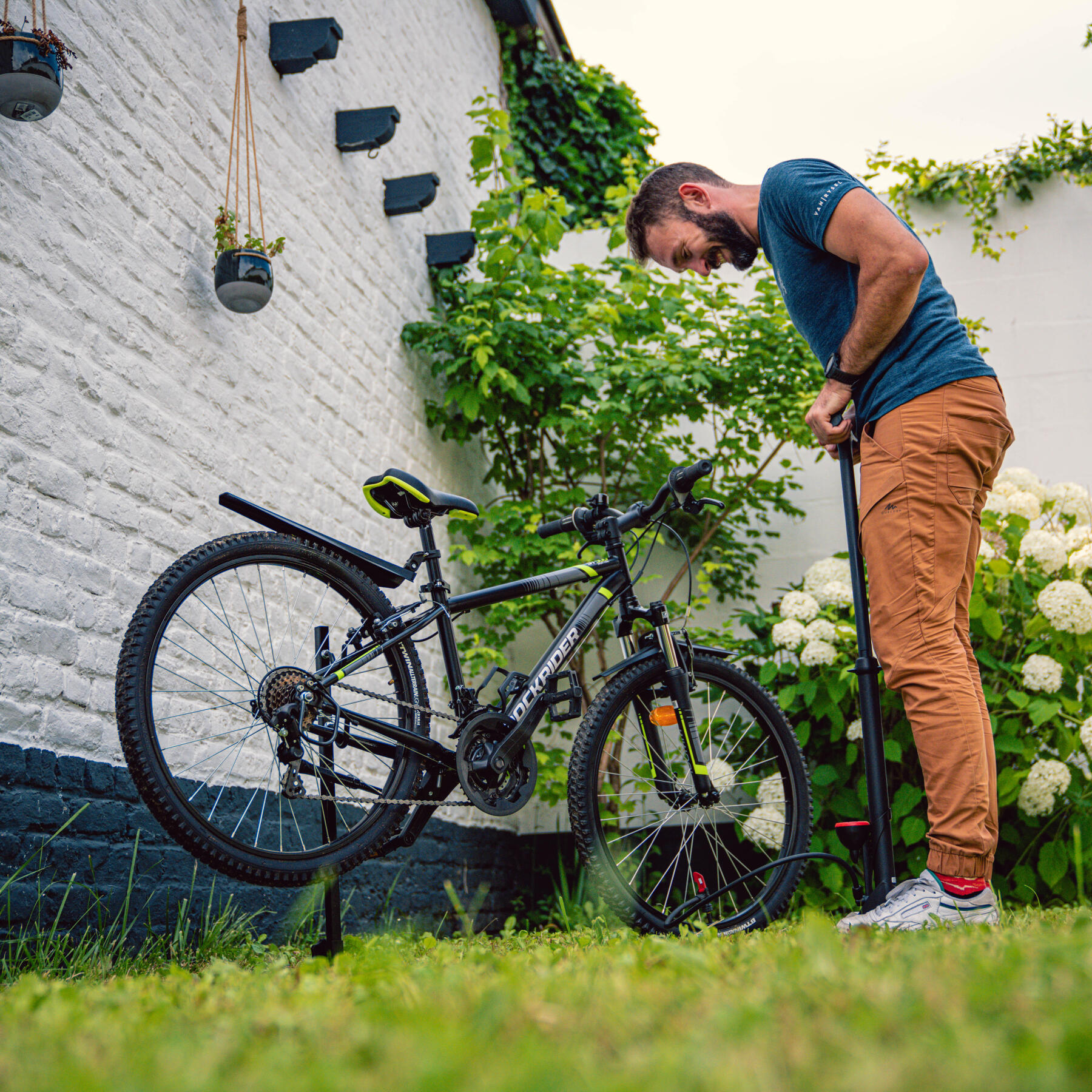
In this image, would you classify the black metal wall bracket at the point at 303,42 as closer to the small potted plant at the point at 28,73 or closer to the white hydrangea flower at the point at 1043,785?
the small potted plant at the point at 28,73

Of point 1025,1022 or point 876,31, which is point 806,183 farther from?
point 876,31

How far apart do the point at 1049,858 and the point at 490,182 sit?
14.3ft

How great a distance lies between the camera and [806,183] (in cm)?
195

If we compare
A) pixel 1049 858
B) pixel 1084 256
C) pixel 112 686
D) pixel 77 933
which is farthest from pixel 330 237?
pixel 1084 256

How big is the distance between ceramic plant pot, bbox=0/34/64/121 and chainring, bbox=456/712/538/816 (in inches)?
60.6

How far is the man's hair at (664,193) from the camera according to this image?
2.28 meters

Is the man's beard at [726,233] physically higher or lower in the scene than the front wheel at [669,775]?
higher

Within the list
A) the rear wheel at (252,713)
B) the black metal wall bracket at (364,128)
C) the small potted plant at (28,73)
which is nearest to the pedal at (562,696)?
the rear wheel at (252,713)

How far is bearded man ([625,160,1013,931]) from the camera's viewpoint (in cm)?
171

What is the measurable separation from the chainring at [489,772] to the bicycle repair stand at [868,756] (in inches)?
27.7

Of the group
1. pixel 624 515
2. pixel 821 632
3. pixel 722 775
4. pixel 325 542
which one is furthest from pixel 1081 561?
pixel 325 542

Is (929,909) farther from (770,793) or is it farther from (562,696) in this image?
(770,793)

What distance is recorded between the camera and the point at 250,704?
1.90 metres

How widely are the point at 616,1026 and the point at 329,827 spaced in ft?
4.10
